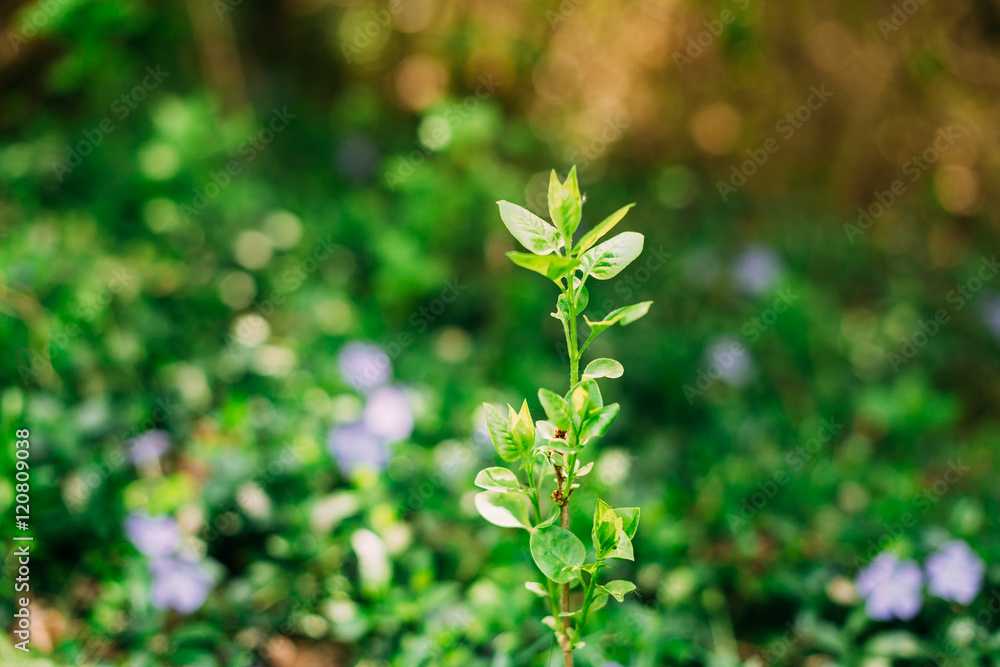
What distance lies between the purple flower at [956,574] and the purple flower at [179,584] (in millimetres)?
1651

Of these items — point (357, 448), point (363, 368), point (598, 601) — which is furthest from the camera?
point (363, 368)

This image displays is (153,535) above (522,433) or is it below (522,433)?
below

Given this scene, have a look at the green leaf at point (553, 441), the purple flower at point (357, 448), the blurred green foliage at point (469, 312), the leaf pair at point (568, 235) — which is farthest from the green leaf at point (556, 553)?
the purple flower at point (357, 448)

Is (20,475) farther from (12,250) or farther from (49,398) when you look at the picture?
(12,250)

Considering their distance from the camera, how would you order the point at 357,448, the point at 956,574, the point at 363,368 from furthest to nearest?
the point at 363,368, the point at 357,448, the point at 956,574

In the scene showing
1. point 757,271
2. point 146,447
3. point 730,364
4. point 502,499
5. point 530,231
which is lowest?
point 146,447

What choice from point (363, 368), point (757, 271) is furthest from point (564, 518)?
point (757, 271)

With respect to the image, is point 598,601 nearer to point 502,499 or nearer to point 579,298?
point 502,499

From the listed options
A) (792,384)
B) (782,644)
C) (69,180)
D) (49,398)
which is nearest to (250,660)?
(49,398)

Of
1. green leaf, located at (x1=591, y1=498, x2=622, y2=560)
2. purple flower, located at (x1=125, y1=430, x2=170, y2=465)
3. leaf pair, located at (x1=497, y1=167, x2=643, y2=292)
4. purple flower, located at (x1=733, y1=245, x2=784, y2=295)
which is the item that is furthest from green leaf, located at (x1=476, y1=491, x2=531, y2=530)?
purple flower, located at (x1=733, y1=245, x2=784, y2=295)

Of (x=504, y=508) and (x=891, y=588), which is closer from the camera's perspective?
(x=504, y=508)

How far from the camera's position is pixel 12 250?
89.6 inches

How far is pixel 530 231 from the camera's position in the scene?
100cm

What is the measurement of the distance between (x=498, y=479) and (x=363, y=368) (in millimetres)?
1123
